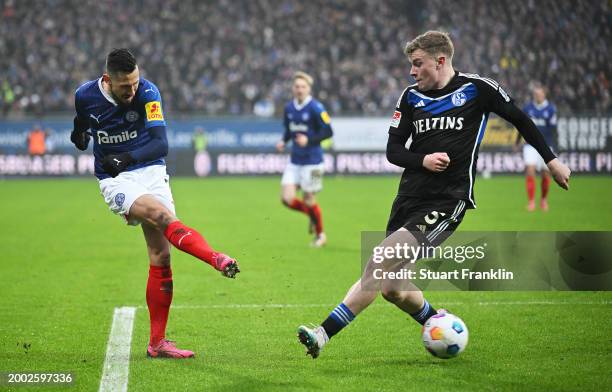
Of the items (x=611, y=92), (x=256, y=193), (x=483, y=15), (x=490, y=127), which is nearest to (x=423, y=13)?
(x=483, y=15)

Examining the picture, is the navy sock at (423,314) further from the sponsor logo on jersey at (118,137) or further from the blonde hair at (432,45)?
the sponsor logo on jersey at (118,137)

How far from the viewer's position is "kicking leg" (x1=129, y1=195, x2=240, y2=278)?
5.73 metres

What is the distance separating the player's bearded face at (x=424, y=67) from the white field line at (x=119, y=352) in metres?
2.69

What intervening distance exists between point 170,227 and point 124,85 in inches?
39.9

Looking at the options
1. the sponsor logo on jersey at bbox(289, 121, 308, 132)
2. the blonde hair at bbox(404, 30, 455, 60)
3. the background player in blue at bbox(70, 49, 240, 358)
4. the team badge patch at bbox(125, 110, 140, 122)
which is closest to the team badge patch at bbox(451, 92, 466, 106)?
the blonde hair at bbox(404, 30, 455, 60)

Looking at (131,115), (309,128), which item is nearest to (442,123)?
(131,115)

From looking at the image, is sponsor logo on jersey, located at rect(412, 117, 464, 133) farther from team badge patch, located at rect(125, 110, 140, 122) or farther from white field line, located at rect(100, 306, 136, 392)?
white field line, located at rect(100, 306, 136, 392)

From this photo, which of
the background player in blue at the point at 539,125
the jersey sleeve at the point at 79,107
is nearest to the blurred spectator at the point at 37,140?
the background player in blue at the point at 539,125

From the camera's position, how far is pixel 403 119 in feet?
19.5

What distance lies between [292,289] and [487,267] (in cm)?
235

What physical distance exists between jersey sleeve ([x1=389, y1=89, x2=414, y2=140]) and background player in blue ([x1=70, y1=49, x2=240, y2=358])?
1.53m

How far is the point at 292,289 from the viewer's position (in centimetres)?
930

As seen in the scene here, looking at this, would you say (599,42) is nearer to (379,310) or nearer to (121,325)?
(379,310)

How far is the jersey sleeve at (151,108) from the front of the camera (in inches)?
243
